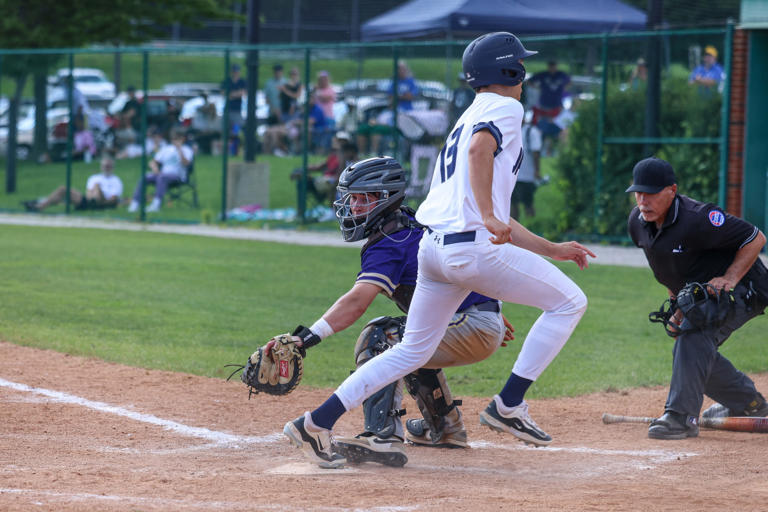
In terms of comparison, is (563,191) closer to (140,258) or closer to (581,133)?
(581,133)

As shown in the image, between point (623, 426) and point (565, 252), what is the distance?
1.74m

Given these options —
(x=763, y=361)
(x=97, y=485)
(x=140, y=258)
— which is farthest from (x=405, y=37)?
(x=97, y=485)

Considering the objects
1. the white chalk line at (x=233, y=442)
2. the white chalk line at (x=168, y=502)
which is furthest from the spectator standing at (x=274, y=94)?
the white chalk line at (x=168, y=502)

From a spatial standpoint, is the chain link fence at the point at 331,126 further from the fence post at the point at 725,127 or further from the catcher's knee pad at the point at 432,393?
the catcher's knee pad at the point at 432,393

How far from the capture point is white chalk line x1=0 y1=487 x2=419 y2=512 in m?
4.12

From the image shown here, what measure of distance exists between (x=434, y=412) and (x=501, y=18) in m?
18.7

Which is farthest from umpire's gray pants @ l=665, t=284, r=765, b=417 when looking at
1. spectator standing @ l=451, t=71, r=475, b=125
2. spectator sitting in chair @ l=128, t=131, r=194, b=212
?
spectator sitting in chair @ l=128, t=131, r=194, b=212

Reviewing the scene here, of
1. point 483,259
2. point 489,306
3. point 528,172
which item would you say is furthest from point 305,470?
point 528,172

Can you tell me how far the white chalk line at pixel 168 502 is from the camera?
162 inches

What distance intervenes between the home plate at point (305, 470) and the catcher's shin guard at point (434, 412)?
23.4 inches

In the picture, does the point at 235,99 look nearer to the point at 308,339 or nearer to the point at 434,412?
the point at 434,412

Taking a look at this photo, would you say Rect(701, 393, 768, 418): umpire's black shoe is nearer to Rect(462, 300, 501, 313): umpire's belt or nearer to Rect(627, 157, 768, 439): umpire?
Rect(627, 157, 768, 439): umpire

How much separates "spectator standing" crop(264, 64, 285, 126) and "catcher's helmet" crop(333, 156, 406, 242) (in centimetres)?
1325

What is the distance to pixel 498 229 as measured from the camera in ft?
14.3
